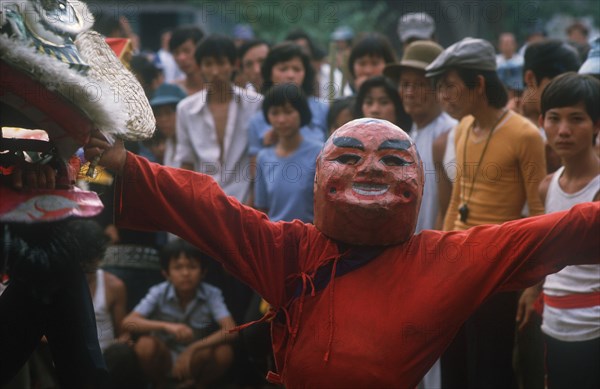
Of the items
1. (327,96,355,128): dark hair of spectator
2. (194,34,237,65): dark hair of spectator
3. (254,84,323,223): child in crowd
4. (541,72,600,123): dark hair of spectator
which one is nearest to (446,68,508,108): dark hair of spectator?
(541,72,600,123): dark hair of spectator

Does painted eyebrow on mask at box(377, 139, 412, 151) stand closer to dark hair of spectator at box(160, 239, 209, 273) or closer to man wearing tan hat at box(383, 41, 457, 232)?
man wearing tan hat at box(383, 41, 457, 232)

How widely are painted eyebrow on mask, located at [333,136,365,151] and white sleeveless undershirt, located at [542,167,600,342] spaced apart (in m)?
1.18

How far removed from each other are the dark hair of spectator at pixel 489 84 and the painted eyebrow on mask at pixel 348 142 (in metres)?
1.60

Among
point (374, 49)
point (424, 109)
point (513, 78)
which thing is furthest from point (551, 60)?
point (513, 78)

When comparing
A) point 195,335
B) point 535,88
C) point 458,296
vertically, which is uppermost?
point 535,88

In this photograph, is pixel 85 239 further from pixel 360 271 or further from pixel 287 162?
pixel 287 162

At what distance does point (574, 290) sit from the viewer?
4.06 m

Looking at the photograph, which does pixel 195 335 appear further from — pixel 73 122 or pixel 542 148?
pixel 73 122

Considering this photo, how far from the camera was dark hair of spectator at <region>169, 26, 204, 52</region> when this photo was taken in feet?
26.8

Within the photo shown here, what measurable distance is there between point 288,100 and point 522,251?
264 cm

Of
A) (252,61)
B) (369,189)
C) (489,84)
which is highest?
(489,84)

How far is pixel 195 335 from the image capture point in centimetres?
569

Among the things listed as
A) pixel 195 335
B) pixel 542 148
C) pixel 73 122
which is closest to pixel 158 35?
pixel 195 335

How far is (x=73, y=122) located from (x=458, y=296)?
4.64 ft
